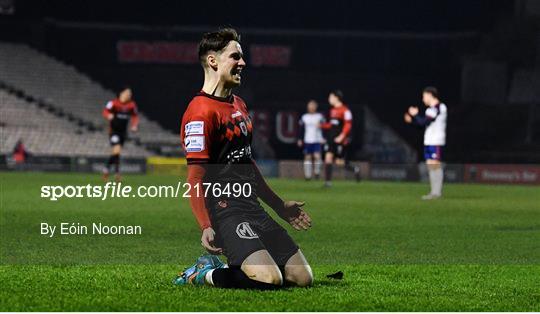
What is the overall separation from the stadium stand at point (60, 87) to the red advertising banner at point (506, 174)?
45.8ft

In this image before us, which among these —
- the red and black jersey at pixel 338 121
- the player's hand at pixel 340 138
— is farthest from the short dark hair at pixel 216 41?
the red and black jersey at pixel 338 121

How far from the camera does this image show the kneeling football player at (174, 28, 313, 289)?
6.94 meters

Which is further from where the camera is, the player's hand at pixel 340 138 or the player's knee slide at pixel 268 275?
the player's hand at pixel 340 138

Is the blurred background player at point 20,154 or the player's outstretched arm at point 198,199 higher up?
the player's outstretched arm at point 198,199

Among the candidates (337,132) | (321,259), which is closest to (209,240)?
(321,259)

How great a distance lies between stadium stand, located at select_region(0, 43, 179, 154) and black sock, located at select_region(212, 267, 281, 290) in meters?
36.2

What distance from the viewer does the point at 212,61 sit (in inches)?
280

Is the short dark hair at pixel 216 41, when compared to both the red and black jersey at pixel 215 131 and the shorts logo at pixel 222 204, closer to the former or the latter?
the red and black jersey at pixel 215 131

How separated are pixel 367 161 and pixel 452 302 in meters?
31.4

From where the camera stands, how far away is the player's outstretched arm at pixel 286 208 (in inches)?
291

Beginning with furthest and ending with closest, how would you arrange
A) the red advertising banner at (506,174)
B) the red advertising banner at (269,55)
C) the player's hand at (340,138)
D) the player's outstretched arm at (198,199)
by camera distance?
the red advertising banner at (269,55)
the red advertising banner at (506,174)
the player's hand at (340,138)
the player's outstretched arm at (198,199)

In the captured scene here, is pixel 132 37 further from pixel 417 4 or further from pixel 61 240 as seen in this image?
pixel 61 240

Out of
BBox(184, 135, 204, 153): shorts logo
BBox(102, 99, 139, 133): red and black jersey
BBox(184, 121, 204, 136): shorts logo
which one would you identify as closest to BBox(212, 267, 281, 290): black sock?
BBox(184, 135, 204, 153): shorts logo

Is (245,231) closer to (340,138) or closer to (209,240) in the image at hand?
(209,240)
